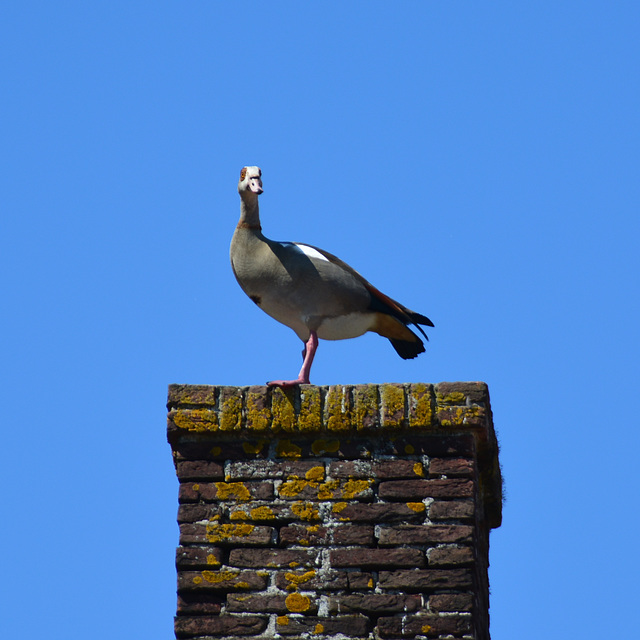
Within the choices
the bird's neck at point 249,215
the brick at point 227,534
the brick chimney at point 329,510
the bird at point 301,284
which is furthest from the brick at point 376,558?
Answer: the bird's neck at point 249,215

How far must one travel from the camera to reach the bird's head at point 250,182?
8.12m

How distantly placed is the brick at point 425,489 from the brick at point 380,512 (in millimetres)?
45

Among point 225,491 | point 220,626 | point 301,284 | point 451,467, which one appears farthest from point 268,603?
point 301,284

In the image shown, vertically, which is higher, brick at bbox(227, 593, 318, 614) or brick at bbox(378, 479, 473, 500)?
brick at bbox(378, 479, 473, 500)

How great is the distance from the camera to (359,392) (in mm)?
6977

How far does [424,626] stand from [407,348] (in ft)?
8.05

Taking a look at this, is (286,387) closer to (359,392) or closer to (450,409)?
(359,392)

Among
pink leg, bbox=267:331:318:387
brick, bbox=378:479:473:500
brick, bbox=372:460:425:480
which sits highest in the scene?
pink leg, bbox=267:331:318:387

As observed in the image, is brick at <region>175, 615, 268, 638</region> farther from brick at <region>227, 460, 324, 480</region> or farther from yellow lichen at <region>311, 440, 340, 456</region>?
yellow lichen at <region>311, 440, 340, 456</region>

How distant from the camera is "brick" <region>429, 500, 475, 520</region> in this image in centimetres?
670

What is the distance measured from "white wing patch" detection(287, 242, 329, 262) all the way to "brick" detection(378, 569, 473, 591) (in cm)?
209

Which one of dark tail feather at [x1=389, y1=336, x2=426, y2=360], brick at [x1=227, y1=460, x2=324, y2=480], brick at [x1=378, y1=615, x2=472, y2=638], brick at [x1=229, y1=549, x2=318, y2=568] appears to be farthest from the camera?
dark tail feather at [x1=389, y1=336, x2=426, y2=360]

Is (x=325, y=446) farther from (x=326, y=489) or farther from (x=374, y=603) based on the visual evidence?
(x=374, y=603)

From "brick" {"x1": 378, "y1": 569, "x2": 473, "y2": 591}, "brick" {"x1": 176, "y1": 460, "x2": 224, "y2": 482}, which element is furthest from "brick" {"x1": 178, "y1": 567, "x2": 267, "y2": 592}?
"brick" {"x1": 378, "y1": 569, "x2": 473, "y2": 591}
